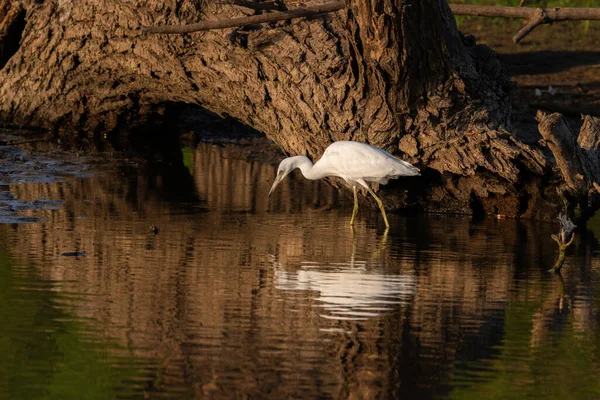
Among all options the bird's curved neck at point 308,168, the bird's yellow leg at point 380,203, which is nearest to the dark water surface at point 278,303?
the bird's yellow leg at point 380,203

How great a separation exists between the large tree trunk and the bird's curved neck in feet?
1.12

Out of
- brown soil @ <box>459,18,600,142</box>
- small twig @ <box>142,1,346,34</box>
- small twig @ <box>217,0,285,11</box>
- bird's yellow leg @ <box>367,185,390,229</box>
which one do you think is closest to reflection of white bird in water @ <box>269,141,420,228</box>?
bird's yellow leg @ <box>367,185,390,229</box>

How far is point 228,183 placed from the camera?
12.4 m

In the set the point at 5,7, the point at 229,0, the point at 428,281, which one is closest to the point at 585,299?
the point at 428,281

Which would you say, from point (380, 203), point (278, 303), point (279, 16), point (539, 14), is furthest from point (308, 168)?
point (278, 303)

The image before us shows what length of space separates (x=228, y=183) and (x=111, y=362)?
22.4 ft

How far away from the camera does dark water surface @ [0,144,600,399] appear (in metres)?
5.44

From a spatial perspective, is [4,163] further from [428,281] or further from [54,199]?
[428,281]

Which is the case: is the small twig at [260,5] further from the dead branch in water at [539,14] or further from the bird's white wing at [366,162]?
the dead branch in water at [539,14]

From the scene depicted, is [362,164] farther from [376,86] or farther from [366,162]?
[376,86]

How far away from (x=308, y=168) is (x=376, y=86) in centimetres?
103

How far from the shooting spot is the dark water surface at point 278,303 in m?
5.44

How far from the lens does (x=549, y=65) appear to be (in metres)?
18.6

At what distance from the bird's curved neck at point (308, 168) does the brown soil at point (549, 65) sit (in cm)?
468
